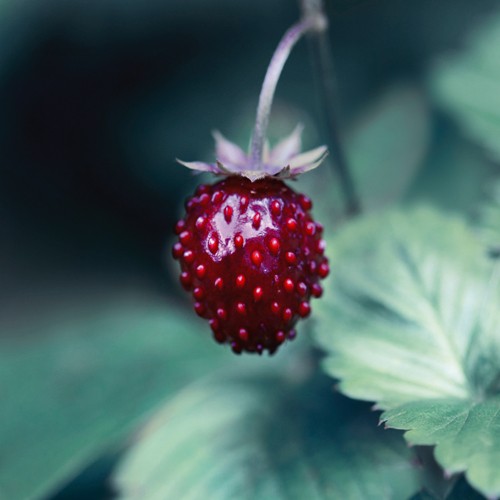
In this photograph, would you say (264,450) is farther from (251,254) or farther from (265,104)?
(265,104)

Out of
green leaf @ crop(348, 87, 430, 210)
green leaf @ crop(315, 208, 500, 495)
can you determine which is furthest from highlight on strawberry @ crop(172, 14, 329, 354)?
green leaf @ crop(348, 87, 430, 210)

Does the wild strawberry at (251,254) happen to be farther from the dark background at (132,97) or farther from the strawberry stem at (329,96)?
the dark background at (132,97)

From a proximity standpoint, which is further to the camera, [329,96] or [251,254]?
[329,96]

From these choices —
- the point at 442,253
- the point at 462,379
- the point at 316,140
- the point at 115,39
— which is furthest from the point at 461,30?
the point at 462,379

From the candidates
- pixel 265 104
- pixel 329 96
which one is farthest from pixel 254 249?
pixel 329 96

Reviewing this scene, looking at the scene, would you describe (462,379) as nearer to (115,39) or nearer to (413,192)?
(413,192)

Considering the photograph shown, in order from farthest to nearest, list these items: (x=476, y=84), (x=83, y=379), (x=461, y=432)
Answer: (x=476, y=84)
(x=83, y=379)
(x=461, y=432)
